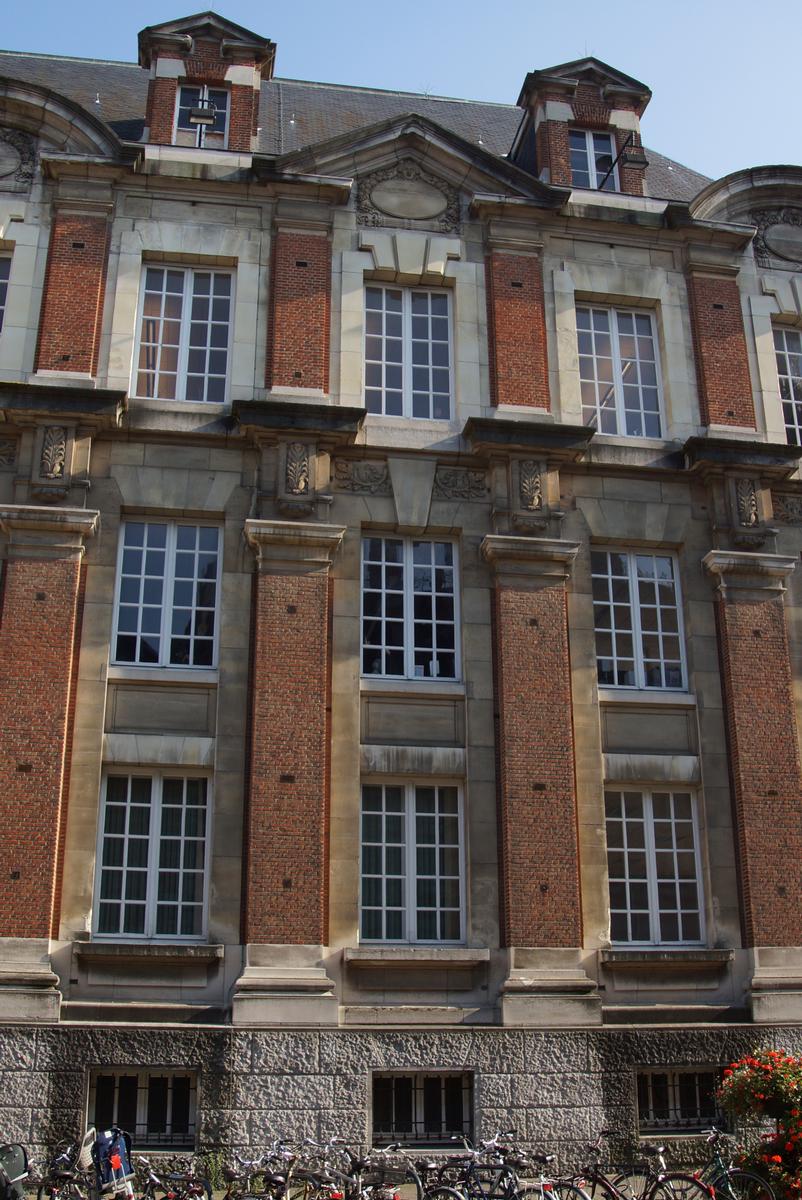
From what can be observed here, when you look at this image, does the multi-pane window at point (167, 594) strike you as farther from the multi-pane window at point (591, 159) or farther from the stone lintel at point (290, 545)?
the multi-pane window at point (591, 159)

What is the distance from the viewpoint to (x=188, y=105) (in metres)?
20.4

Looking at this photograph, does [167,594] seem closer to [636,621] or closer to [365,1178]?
[636,621]

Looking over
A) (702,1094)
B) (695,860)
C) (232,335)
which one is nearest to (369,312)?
(232,335)

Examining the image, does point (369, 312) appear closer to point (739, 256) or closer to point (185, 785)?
point (739, 256)

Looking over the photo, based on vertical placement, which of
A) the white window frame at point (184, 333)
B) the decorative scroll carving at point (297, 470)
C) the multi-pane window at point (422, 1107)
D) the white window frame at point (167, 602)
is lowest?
the multi-pane window at point (422, 1107)

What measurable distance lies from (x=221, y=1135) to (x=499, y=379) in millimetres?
11256

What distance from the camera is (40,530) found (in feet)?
55.2

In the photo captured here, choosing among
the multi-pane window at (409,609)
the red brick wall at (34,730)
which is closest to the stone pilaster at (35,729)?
the red brick wall at (34,730)

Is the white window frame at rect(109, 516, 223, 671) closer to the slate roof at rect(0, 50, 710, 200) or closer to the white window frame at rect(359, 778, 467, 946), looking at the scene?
the white window frame at rect(359, 778, 467, 946)

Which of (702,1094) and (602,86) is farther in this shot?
(602,86)

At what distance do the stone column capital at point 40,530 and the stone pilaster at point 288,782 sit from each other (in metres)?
2.40

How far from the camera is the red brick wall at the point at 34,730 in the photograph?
1541 cm

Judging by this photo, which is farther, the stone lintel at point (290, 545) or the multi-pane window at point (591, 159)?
the multi-pane window at point (591, 159)

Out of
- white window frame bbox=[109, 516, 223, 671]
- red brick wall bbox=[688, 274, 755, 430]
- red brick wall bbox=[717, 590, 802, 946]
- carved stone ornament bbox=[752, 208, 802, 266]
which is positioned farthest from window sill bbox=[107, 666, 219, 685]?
carved stone ornament bbox=[752, 208, 802, 266]
